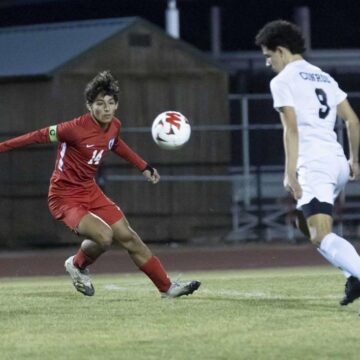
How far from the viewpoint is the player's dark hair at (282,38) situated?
9.84 meters

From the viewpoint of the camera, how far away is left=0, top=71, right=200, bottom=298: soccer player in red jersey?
1144 cm

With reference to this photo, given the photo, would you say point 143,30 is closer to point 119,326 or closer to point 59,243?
point 59,243

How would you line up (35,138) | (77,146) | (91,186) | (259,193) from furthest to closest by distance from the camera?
(259,193) < (91,186) < (77,146) < (35,138)

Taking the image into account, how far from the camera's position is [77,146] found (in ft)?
38.4

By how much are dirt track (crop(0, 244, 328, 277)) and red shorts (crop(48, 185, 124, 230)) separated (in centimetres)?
534

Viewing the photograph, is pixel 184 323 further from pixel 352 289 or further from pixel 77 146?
pixel 77 146

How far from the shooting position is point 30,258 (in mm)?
20281

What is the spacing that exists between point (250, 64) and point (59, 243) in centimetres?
590

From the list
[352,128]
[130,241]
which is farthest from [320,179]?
[130,241]

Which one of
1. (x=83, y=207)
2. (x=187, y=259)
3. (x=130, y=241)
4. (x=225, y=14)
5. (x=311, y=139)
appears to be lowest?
(x=187, y=259)

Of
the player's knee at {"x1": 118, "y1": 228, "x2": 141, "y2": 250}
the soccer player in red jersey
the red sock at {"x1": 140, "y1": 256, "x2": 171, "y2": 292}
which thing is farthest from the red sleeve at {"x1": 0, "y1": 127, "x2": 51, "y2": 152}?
the red sock at {"x1": 140, "y1": 256, "x2": 171, "y2": 292}

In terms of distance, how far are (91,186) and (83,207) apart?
22 cm

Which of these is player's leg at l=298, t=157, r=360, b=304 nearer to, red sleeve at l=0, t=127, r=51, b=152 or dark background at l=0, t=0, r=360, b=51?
A: red sleeve at l=0, t=127, r=51, b=152

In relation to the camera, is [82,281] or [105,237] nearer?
[105,237]
